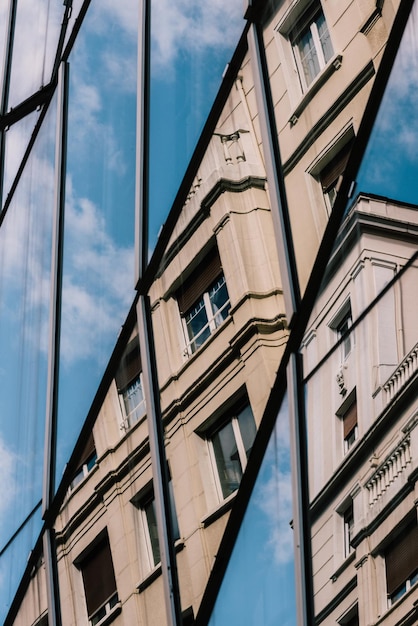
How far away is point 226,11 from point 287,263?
2.63m

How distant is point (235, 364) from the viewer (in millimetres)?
7590

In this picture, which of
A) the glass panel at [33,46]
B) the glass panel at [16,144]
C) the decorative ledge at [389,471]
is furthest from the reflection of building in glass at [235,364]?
the glass panel at [16,144]

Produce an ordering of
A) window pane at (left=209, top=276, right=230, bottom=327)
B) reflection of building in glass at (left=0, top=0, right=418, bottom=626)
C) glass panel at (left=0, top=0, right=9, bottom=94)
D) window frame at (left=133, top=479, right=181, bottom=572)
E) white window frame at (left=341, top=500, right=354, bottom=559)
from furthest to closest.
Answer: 1. glass panel at (left=0, top=0, right=9, bottom=94)
2. window frame at (left=133, top=479, right=181, bottom=572)
3. window pane at (left=209, top=276, right=230, bottom=327)
4. reflection of building in glass at (left=0, top=0, right=418, bottom=626)
5. white window frame at (left=341, top=500, right=354, bottom=559)

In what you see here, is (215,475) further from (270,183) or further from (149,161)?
(149,161)

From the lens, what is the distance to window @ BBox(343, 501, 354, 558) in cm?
580

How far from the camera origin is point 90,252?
10.8 metres

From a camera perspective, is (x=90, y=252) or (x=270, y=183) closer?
(x=270, y=183)

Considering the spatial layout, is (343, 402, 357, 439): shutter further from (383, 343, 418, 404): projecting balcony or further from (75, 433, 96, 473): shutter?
(75, 433, 96, 473): shutter

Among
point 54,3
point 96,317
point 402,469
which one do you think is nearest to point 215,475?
point 402,469

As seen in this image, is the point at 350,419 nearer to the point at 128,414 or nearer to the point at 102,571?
the point at 128,414

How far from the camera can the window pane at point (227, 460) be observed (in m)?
7.39

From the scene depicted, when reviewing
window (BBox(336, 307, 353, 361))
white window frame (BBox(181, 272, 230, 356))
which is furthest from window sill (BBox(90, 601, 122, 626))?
window (BBox(336, 307, 353, 361))

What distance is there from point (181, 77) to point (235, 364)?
3045mm

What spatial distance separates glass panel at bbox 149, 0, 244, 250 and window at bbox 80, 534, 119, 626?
8.34ft
